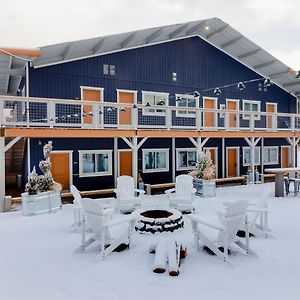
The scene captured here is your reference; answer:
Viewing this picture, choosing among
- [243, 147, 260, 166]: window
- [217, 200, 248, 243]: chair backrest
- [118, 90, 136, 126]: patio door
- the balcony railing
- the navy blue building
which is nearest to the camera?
[217, 200, 248, 243]: chair backrest

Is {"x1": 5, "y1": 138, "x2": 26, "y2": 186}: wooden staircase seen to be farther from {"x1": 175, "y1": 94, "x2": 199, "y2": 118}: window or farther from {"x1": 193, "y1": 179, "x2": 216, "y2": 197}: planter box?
{"x1": 193, "y1": 179, "x2": 216, "y2": 197}: planter box

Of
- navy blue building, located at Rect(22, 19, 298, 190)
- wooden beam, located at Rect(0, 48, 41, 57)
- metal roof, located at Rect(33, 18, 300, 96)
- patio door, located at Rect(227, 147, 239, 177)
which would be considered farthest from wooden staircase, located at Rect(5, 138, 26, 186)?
patio door, located at Rect(227, 147, 239, 177)

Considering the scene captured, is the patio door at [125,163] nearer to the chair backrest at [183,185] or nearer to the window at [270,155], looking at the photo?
the chair backrest at [183,185]

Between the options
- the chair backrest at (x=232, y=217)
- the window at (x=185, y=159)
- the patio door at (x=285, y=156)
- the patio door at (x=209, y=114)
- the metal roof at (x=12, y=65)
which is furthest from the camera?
the patio door at (x=285, y=156)

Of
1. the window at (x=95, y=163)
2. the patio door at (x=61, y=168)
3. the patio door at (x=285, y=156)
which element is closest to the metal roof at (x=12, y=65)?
the patio door at (x=61, y=168)

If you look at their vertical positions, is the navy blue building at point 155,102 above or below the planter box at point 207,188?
above

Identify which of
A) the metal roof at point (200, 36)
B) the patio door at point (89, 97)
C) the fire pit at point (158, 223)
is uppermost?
the metal roof at point (200, 36)

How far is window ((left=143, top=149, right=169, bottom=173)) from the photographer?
1591 cm

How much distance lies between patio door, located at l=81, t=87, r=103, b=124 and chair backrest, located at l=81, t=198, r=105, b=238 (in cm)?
845

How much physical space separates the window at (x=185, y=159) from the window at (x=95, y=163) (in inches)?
157

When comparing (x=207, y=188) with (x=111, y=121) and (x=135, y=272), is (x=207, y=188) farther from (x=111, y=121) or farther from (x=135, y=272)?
(x=135, y=272)

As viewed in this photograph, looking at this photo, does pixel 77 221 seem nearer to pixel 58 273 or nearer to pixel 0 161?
pixel 58 273

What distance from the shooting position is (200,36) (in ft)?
56.8

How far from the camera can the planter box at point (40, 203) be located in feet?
31.7
